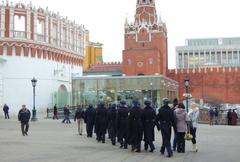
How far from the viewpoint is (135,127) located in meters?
14.1

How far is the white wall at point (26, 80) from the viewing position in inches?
1960

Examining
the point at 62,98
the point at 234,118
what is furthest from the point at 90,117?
the point at 62,98

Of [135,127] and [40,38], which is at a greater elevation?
[40,38]

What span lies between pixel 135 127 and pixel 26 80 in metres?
38.8

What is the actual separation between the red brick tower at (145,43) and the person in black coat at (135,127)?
195 feet

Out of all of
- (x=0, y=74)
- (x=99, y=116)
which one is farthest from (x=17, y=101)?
(x=99, y=116)

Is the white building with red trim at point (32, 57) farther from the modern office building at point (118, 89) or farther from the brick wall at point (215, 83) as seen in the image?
the brick wall at point (215, 83)

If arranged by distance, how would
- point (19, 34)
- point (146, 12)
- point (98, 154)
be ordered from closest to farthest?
A: 1. point (98, 154)
2. point (19, 34)
3. point (146, 12)

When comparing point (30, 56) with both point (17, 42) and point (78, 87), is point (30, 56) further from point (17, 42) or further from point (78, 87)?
point (78, 87)

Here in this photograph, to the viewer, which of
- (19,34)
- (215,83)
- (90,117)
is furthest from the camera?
(215,83)

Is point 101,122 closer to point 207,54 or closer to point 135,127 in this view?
point 135,127

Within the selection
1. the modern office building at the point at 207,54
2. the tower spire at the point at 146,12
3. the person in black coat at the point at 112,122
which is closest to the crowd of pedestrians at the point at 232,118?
the person in black coat at the point at 112,122

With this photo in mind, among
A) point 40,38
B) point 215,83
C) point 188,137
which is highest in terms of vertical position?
point 40,38

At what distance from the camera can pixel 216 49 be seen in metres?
153
